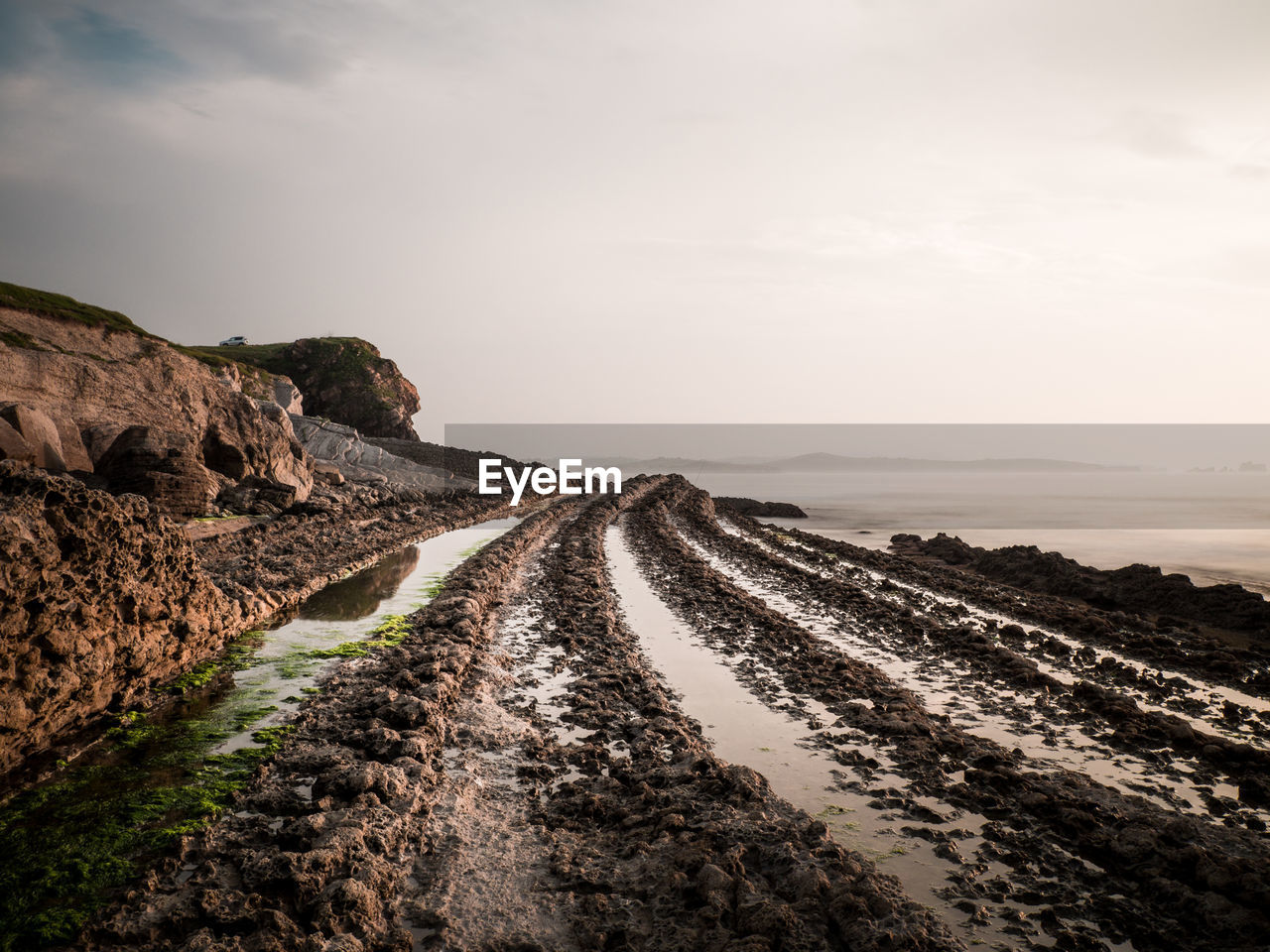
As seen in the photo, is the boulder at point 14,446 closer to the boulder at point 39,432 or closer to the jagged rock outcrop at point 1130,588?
the boulder at point 39,432

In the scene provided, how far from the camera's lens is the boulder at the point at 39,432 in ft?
67.6

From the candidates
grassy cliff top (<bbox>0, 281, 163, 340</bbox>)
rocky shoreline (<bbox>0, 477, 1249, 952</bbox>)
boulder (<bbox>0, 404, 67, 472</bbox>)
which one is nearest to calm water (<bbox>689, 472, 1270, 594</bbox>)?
rocky shoreline (<bbox>0, 477, 1249, 952</bbox>)

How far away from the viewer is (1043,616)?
1273 centimetres

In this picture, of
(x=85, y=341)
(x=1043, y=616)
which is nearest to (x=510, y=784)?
(x=1043, y=616)

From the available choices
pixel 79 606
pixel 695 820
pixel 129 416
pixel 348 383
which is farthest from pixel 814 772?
pixel 348 383

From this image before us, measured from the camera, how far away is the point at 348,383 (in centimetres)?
7094

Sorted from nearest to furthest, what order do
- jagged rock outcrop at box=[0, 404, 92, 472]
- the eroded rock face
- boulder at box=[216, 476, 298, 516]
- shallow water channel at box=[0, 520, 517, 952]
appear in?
shallow water channel at box=[0, 520, 517, 952] < the eroded rock face < jagged rock outcrop at box=[0, 404, 92, 472] < boulder at box=[216, 476, 298, 516]

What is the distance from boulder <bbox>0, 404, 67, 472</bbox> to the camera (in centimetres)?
2059

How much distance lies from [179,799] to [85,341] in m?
31.4

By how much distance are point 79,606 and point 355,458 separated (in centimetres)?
3981

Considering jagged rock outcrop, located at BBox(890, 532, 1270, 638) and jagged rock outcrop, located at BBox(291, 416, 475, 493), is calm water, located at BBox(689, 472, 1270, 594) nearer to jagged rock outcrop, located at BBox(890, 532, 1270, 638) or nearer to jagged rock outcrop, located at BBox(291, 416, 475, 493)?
jagged rock outcrop, located at BBox(890, 532, 1270, 638)

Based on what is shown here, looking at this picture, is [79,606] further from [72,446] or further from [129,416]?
[129,416]

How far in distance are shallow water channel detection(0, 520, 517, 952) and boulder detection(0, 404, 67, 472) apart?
15.9 metres

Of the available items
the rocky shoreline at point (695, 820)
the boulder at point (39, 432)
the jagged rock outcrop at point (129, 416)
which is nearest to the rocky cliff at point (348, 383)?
the jagged rock outcrop at point (129, 416)
